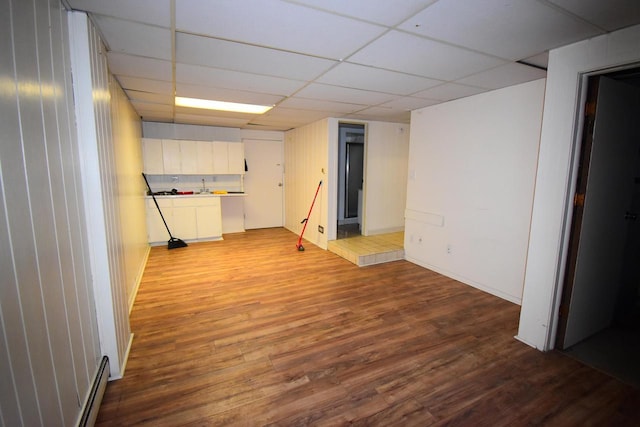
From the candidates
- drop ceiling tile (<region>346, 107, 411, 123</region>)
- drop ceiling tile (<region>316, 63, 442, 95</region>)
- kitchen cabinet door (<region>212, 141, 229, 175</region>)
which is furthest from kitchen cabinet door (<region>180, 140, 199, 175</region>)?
drop ceiling tile (<region>316, 63, 442, 95</region>)

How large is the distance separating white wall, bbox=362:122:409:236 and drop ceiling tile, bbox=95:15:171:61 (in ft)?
12.6

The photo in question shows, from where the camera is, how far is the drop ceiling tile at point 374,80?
8.79 feet

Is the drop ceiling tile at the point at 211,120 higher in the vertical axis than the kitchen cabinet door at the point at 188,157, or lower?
higher

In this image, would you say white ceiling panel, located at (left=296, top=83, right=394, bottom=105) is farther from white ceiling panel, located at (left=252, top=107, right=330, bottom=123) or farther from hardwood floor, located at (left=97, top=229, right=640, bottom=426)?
hardwood floor, located at (left=97, top=229, right=640, bottom=426)

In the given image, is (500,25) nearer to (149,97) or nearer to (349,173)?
(149,97)

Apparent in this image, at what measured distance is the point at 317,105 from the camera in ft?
13.4

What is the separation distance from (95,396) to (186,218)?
166 inches

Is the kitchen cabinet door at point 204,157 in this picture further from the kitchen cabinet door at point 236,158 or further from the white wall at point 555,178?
the white wall at point 555,178

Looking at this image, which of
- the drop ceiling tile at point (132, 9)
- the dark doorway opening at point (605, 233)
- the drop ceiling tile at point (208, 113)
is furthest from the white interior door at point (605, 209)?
the drop ceiling tile at point (208, 113)

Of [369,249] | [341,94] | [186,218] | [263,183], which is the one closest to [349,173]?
[263,183]

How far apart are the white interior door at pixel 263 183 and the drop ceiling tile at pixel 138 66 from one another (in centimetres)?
384

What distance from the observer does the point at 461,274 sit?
389 cm

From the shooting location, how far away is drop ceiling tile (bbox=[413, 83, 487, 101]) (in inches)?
127

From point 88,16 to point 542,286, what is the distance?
3.80 metres
